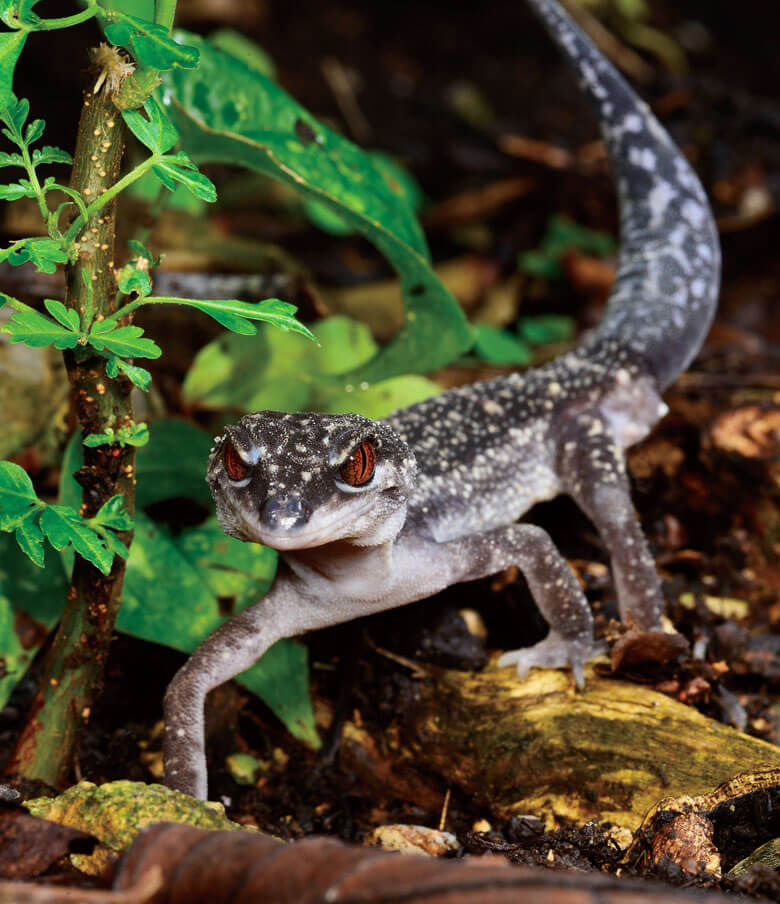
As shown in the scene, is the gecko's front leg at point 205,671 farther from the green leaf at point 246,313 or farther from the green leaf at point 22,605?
the green leaf at point 246,313

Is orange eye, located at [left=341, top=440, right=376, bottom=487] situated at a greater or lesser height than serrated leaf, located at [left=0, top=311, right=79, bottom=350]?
lesser

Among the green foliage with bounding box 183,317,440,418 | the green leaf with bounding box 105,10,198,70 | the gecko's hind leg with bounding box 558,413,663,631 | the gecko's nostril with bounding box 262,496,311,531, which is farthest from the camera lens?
the green foliage with bounding box 183,317,440,418

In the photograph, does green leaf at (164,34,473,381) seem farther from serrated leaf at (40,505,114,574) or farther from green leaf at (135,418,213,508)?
serrated leaf at (40,505,114,574)

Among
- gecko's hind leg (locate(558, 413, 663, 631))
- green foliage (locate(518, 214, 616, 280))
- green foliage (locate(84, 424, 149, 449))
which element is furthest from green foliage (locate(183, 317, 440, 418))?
green foliage (locate(518, 214, 616, 280))

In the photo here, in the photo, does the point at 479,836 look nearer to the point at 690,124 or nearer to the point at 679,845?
the point at 679,845

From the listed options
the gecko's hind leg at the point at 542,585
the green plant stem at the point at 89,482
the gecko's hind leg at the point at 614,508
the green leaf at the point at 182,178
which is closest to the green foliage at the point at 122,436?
the green plant stem at the point at 89,482
